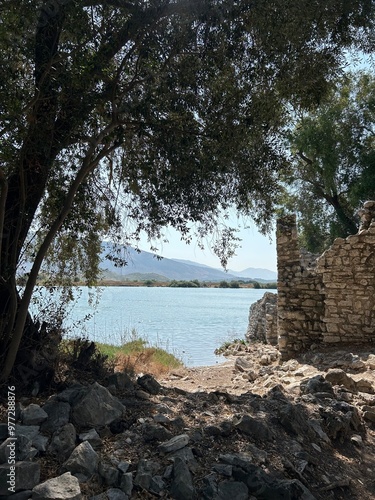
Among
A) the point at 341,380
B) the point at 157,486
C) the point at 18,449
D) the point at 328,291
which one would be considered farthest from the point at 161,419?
the point at 328,291

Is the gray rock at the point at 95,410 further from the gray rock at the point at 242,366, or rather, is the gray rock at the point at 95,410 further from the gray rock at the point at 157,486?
the gray rock at the point at 242,366

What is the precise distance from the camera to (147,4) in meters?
5.12

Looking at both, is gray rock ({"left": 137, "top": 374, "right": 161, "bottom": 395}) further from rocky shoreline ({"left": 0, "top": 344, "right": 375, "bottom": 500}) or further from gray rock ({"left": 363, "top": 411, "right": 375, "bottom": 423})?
gray rock ({"left": 363, "top": 411, "right": 375, "bottom": 423})

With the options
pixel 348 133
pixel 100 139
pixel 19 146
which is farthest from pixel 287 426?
pixel 348 133

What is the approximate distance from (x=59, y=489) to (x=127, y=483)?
533 mm

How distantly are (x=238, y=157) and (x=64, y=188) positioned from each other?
2.34 meters

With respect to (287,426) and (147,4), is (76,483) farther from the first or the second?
(147,4)

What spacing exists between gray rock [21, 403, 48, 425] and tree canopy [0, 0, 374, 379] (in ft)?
2.92

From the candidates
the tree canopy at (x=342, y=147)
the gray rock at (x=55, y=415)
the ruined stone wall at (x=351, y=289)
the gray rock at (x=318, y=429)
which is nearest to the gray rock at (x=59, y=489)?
the gray rock at (x=55, y=415)

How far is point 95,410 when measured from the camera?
427 cm

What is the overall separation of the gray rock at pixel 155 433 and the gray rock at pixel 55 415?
700 millimetres

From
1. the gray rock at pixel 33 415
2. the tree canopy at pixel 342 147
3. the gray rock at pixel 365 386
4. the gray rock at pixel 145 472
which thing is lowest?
the gray rock at pixel 365 386

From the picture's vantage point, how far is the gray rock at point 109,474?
3430 millimetres

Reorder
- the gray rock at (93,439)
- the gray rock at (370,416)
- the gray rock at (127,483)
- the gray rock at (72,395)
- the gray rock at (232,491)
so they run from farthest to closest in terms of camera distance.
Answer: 1. the gray rock at (370,416)
2. the gray rock at (72,395)
3. the gray rock at (93,439)
4. the gray rock at (232,491)
5. the gray rock at (127,483)
